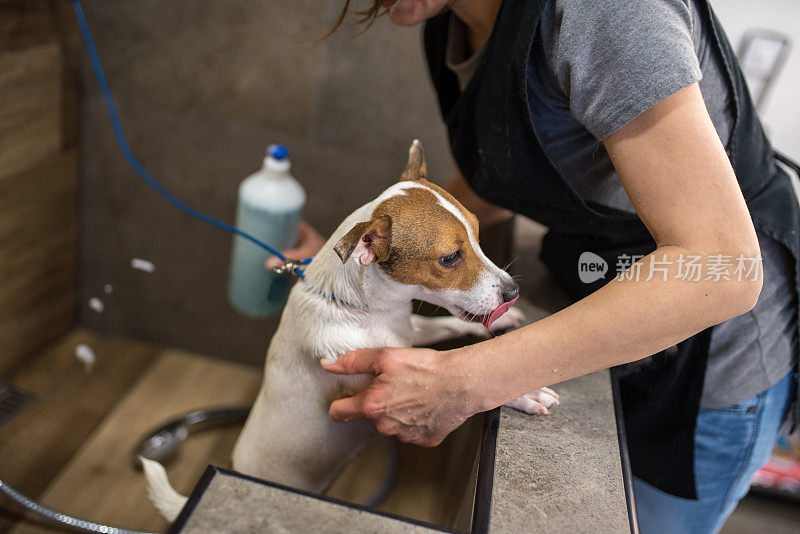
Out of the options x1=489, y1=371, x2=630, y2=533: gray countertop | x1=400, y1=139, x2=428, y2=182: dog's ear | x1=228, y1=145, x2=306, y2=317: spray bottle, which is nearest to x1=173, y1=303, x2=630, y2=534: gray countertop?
x1=489, y1=371, x2=630, y2=533: gray countertop

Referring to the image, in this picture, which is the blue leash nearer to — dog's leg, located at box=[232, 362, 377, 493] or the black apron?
dog's leg, located at box=[232, 362, 377, 493]

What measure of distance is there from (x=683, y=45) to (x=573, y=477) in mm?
449

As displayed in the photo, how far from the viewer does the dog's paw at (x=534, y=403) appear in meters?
0.75

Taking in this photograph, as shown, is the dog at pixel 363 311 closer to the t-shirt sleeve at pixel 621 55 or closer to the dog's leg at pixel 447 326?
the dog's leg at pixel 447 326

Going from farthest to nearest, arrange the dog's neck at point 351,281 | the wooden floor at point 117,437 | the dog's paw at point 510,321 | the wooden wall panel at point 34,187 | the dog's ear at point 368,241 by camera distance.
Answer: the wooden wall panel at point 34,187
the wooden floor at point 117,437
the dog's paw at point 510,321
the dog's neck at point 351,281
the dog's ear at point 368,241

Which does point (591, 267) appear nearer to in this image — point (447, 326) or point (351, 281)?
point (447, 326)

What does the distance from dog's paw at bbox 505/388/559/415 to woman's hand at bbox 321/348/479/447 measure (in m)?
0.10

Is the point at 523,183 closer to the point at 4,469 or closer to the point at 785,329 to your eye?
the point at 785,329

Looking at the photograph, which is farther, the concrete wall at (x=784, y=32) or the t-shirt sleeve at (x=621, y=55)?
the concrete wall at (x=784, y=32)

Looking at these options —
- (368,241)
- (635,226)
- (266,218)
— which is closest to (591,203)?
(635,226)

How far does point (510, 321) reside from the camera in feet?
2.94

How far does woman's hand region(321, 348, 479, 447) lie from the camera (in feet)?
2.16

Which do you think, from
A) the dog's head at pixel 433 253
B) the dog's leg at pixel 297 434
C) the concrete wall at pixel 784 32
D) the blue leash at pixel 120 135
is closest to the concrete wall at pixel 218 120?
the blue leash at pixel 120 135

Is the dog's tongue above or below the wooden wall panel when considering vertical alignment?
above
